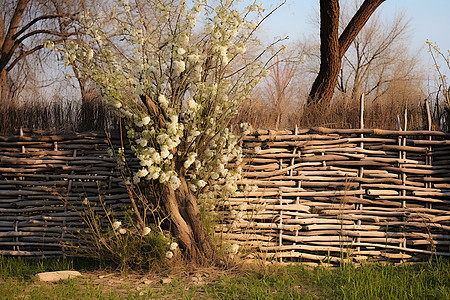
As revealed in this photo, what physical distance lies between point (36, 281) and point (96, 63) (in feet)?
7.02

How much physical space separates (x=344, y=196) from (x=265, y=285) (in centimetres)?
136

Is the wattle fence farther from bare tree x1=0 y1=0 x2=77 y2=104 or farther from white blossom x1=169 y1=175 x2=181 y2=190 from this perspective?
bare tree x1=0 y1=0 x2=77 y2=104

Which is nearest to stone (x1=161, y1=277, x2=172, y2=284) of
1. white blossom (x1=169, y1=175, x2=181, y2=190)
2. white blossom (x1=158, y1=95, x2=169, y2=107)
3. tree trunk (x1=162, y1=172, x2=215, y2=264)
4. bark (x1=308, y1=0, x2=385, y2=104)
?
tree trunk (x1=162, y1=172, x2=215, y2=264)

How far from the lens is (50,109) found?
17.2 ft

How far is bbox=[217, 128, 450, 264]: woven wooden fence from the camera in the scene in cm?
455

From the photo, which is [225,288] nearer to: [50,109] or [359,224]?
[359,224]

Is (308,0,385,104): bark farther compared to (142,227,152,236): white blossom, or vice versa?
(308,0,385,104): bark

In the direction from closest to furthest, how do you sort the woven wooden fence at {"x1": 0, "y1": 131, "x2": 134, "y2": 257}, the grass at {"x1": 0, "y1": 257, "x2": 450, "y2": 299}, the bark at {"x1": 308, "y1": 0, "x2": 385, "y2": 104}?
1. the grass at {"x1": 0, "y1": 257, "x2": 450, "y2": 299}
2. the woven wooden fence at {"x1": 0, "y1": 131, "x2": 134, "y2": 257}
3. the bark at {"x1": 308, "y1": 0, "x2": 385, "y2": 104}

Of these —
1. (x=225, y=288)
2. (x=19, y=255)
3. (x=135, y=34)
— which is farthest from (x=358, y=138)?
(x=19, y=255)

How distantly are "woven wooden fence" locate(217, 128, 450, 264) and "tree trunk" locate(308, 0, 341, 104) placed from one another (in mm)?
2362

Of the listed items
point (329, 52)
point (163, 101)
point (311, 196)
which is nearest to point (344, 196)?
point (311, 196)

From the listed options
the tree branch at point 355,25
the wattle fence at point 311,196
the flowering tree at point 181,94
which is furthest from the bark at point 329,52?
the flowering tree at point 181,94

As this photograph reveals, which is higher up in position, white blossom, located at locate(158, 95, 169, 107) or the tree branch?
the tree branch

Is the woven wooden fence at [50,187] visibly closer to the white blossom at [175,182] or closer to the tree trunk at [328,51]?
the white blossom at [175,182]
